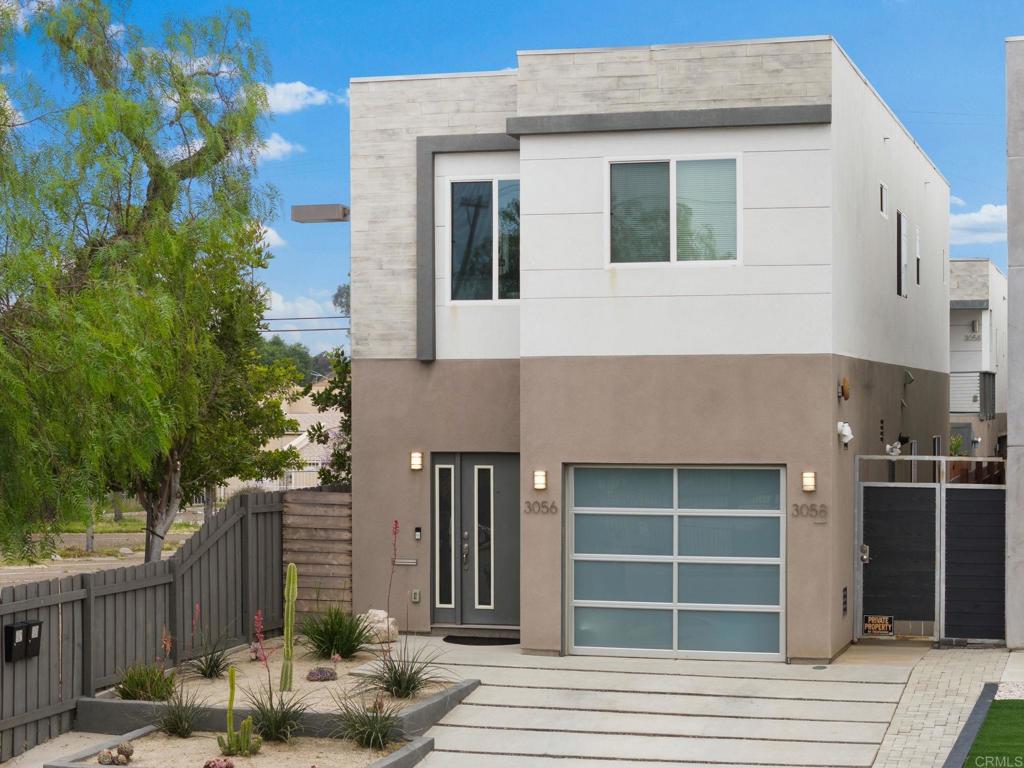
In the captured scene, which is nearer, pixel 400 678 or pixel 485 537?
pixel 400 678

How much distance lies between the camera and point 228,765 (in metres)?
10.5

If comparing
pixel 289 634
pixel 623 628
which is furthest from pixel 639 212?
pixel 289 634

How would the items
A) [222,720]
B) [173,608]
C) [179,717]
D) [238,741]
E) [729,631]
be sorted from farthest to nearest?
[729,631] < [173,608] < [222,720] < [179,717] < [238,741]

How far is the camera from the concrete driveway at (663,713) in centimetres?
1120

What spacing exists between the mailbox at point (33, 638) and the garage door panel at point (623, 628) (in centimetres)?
609

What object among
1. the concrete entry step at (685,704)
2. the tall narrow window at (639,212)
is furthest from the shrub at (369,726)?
the tall narrow window at (639,212)

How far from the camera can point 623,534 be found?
15.1 meters

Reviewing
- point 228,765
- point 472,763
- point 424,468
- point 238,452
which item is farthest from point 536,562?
point 238,452

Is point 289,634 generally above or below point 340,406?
below

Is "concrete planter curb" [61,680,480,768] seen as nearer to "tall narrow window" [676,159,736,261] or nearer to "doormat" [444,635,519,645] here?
"doormat" [444,635,519,645]

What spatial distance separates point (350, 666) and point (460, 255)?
211 inches

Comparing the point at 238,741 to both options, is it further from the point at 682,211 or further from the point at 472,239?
the point at 682,211

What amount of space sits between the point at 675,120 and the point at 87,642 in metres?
8.40

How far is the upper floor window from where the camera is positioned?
14625 mm
